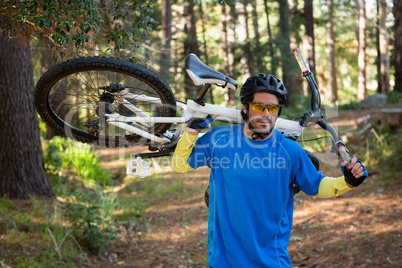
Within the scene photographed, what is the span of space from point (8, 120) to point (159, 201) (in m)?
3.69

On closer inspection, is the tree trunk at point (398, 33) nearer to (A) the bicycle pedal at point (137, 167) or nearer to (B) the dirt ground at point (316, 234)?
(B) the dirt ground at point (316, 234)

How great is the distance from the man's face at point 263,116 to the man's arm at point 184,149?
39 centimetres

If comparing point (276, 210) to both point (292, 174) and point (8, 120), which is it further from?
point (8, 120)

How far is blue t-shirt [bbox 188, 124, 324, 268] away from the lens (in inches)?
105

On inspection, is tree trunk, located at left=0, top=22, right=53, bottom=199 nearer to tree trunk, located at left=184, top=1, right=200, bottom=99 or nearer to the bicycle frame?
the bicycle frame

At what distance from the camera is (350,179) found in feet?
8.06

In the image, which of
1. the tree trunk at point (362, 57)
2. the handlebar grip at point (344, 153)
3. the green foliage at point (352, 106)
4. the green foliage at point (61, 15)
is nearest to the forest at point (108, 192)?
the green foliage at point (61, 15)

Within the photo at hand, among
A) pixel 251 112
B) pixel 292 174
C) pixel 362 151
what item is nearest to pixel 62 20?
pixel 251 112

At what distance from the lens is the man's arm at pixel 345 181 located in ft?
7.92

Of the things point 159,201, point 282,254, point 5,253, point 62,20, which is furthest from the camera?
point 159,201

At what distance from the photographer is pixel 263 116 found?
108 inches

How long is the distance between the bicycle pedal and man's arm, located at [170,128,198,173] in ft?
1.22

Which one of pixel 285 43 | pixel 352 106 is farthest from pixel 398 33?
pixel 285 43

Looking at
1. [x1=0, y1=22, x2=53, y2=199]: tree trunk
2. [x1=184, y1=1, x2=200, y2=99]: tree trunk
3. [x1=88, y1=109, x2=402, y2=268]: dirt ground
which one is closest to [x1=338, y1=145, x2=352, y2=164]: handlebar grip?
[x1=88, y1=109, x2=402, y2=268]: dirt ground
